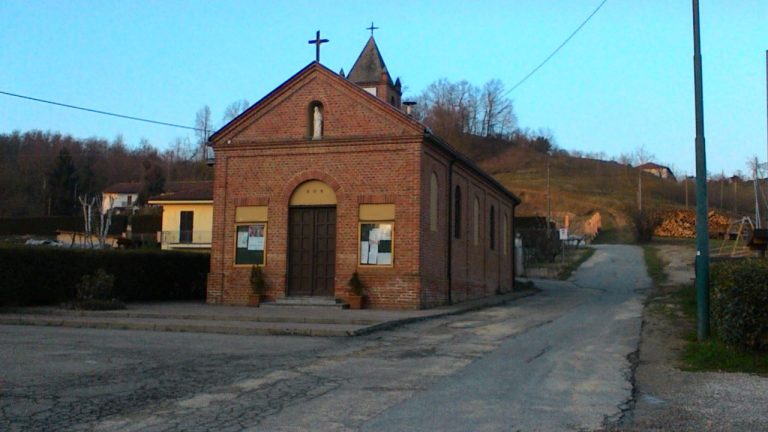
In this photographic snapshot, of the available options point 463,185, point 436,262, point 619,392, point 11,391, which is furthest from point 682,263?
point 11,391

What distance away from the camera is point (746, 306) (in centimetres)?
1105

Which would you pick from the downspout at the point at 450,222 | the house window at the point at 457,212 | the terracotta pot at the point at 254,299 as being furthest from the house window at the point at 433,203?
the terracotta pot at the point at 254,299

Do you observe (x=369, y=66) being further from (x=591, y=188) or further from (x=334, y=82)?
(x=591, y=188)

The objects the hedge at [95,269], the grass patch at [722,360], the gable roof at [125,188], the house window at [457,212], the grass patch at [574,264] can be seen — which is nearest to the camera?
the grass patch at [722,360]

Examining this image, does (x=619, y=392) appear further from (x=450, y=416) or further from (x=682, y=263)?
(x=682, y=263)

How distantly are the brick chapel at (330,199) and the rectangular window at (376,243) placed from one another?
0.10ft

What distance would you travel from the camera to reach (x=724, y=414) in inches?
308

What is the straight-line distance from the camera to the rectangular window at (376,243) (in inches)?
879

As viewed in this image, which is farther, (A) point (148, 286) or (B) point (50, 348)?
(A) point (148, 286)

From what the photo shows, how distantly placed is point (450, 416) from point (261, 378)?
133 inches

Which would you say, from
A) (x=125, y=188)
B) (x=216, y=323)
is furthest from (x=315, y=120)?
(x=125, y=188)

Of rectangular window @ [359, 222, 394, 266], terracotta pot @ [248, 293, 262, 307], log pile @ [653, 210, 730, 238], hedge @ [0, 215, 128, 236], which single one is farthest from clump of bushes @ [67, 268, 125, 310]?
log pile @ [653, 210, 730, 238]

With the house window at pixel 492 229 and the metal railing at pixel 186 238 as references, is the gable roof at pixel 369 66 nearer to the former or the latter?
the house window at pixel 492 229

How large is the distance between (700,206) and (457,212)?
14.1 m
